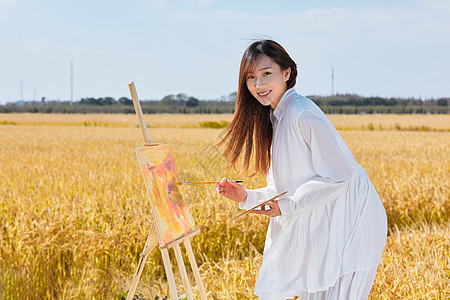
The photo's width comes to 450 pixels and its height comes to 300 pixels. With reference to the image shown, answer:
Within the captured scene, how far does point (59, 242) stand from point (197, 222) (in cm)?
134

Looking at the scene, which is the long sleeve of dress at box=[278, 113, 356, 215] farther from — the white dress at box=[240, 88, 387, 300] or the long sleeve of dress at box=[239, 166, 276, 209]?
the long sleeve of dress at box=[239, 166, 276, 209]

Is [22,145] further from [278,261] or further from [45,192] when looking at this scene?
[278,261]

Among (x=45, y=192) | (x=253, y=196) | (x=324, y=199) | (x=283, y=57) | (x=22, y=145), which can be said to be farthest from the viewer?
(x=22, y=145)

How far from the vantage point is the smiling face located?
2.33 meters

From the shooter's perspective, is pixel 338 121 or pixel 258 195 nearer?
pixel 258 195

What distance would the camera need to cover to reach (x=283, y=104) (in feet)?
7.72

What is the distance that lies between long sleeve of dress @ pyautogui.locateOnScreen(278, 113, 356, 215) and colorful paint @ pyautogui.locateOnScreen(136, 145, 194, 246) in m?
0.68

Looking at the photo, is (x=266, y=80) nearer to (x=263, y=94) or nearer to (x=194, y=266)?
(x=263, y=94)

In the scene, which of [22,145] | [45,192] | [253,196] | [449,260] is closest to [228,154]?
[253,196]

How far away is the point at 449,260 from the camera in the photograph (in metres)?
3.69

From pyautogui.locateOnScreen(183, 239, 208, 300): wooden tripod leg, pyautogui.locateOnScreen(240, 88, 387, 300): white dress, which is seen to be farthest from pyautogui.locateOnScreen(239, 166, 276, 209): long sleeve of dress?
pyautogui.locateOnScreen(183, 239, 208, 300): wooden tripod leg

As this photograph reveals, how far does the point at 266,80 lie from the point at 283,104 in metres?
0.15

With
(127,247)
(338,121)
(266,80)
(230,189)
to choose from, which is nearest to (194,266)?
(230,189)

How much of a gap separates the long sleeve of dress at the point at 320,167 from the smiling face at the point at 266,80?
250 mm
